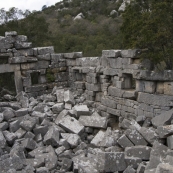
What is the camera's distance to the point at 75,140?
8.69 metres

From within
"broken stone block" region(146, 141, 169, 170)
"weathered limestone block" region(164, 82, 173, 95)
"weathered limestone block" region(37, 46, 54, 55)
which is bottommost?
"broken stone block" region(146, 141, 169, 170)

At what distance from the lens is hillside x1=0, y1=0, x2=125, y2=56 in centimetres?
1838

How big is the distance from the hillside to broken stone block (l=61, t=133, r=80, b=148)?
32.0 feet

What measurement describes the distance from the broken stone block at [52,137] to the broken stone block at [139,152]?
2277 mm

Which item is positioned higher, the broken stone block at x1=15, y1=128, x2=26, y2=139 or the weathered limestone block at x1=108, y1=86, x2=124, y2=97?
the weathered limestone block at x1=108, y1=86, x2=124, y2=97

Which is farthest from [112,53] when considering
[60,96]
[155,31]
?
[60,96]

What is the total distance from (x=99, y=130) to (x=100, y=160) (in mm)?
2906

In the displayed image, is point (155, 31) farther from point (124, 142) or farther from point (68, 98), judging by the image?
point (68, 98)

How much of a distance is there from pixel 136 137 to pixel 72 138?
76.2 inches

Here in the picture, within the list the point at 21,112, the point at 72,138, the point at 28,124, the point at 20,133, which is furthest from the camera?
the point at 21,112

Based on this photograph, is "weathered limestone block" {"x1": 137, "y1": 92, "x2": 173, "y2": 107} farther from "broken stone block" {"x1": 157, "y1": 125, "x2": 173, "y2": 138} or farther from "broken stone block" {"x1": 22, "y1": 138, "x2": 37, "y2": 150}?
"broken stone block" {"x1": 22, "y1": 138, "x2": 37, "y2": 150}

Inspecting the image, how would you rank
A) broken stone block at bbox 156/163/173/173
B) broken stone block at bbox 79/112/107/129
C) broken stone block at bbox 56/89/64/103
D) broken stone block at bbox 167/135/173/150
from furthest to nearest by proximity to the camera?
broken stone block at bbox 56/89/64/103 < broken stone block at bbox 79/112/107/129 < broken stone block at bbox 167/135/173/150 < broken stone block at bbox 156/163/173/173

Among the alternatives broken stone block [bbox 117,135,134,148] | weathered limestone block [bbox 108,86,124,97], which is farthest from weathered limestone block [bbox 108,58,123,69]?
broken stone block [bbox 117,135,134,148]

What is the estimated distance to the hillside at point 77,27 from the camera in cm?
1838
